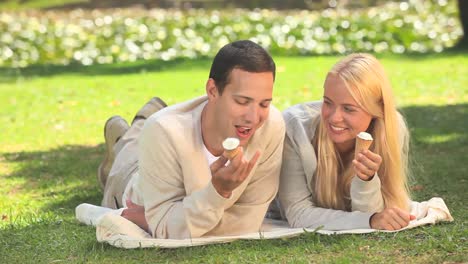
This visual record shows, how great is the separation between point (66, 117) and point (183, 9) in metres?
9.04

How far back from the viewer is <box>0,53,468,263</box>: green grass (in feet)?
16.3

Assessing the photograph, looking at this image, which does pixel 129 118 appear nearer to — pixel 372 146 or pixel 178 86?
pixel 178 86

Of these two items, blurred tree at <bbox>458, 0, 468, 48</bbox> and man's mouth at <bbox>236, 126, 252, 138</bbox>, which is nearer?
man's mouth at <bbox>236, 126, 252, 138</bbox>

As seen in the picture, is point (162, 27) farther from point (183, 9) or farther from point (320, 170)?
point (320, 170)

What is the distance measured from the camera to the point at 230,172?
4633 millimetres

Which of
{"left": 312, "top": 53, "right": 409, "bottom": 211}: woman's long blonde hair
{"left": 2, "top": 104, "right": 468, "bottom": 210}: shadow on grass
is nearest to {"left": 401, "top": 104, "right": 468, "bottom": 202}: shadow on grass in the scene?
{"left": 2, "top": 104, "right": 468, "bottom": 210}: shadow on grass

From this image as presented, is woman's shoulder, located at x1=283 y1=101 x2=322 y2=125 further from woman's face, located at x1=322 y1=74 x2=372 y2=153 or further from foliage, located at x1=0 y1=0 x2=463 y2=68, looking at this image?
foliage, located at x1=0 y1=0 x2=463 y2=68

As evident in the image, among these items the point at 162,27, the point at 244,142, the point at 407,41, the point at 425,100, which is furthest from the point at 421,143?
the point at 162,27

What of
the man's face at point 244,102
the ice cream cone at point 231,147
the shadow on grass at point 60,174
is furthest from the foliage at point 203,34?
the ice cream cone at point 231,147

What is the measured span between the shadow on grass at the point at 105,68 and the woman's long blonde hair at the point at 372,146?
928 cm

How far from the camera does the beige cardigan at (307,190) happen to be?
524 centimetres

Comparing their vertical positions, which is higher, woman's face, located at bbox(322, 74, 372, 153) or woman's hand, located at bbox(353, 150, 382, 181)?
woman's face, located at bbox(322, 74, 372, 153)

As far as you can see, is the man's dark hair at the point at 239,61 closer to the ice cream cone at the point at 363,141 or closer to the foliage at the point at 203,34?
the ice cream cone at the point at 363,141

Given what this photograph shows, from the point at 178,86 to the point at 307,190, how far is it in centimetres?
744
